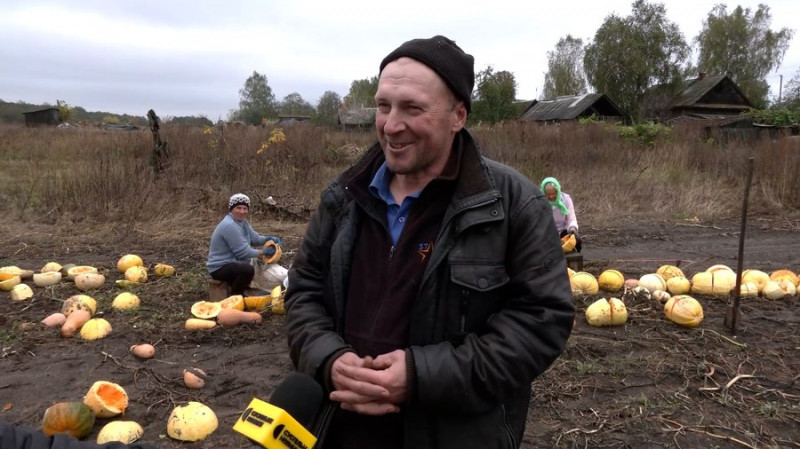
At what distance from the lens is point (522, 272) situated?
154 cm

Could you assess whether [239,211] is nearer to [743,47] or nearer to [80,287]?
[80,287]

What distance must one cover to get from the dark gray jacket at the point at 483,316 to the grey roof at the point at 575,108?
32.1m

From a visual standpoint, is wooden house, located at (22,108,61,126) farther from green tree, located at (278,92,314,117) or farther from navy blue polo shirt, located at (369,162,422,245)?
navy blue polo shirt, located at (369,162,422,245)

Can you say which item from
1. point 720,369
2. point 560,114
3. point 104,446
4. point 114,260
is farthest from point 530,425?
Answer: point 560,114

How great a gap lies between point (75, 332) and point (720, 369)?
17.5ft

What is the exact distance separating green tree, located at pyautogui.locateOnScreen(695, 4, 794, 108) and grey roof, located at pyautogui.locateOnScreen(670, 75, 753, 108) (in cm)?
955

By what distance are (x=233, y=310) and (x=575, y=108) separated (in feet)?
103

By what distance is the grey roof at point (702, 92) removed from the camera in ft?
122

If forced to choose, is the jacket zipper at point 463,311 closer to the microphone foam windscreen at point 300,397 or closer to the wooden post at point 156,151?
the microphone foam windscreen at point 300,397

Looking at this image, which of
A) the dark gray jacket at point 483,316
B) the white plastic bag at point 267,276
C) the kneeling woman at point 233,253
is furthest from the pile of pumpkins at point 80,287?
the dark gray jacket at point 483,316

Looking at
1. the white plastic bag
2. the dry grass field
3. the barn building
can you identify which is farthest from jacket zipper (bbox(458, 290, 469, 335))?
the barn building

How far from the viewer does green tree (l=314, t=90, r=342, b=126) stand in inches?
1711

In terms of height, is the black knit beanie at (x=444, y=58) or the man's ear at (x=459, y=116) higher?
the black knit beanie at (x=444, y=58)

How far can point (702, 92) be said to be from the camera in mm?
37125
